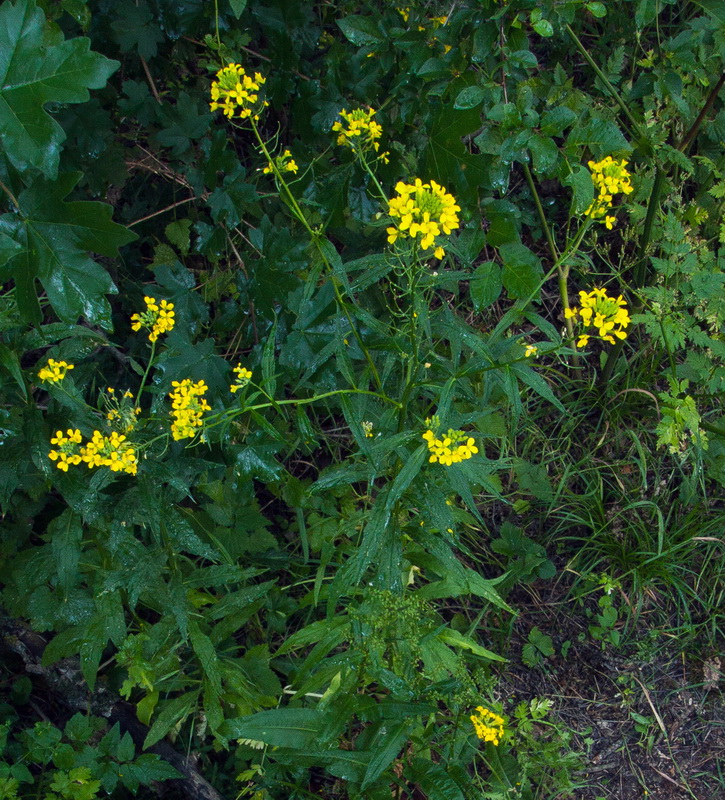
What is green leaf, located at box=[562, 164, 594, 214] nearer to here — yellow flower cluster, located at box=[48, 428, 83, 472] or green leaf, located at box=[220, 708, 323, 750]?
yellow flower cluster, located at box=[48, 428, 83, 472]

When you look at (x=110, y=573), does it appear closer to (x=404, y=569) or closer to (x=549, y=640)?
(x=404, y=569)

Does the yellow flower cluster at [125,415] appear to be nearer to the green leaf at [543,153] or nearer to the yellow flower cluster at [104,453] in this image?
the yellow flower cluster at [104,453]

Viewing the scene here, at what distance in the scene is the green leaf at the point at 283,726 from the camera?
1.76 meters

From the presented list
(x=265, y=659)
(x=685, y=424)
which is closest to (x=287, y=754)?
(x=265, y=659)

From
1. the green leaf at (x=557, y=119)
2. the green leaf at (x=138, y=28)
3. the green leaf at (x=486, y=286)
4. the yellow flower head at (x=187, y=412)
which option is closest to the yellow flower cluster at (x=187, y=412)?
the yellow flower head at (x=187, y=412)

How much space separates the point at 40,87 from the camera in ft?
4.37

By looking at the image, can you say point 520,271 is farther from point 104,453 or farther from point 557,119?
point 104,453

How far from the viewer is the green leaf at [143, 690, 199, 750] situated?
1.92 metres

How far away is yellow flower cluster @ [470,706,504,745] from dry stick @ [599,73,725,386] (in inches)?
50.8

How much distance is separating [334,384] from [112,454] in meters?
0.58

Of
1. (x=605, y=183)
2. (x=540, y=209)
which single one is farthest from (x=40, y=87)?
(x=540, y=209)

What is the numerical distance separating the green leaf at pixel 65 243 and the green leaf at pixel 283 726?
105 centimetres

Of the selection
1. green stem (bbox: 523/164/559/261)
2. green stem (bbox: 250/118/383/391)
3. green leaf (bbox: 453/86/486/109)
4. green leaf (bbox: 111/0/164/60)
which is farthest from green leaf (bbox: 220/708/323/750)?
green leaf (bbox: 111/0/164/60)

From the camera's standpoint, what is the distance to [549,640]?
259 cm
